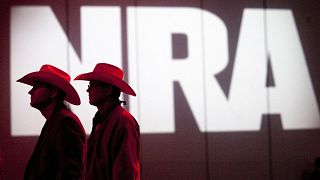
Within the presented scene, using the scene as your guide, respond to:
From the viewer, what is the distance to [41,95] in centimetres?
381

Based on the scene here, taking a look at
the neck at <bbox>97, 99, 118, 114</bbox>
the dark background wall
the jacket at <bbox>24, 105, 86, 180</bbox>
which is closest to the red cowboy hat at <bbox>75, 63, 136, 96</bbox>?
the neck at <bbox>97, 99, 118, 114</bbox>

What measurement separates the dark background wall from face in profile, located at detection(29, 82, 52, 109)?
3.25 meters

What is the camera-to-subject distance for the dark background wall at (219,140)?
6.96 metres

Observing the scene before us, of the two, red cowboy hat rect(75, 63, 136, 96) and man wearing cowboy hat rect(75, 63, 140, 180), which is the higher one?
red cowboy hat rect(75, 63, 136, 96)

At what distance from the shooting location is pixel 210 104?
7.34 metres

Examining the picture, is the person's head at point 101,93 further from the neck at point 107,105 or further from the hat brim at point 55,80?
the hat brim at point 55,80

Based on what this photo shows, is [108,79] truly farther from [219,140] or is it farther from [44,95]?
[219,140]

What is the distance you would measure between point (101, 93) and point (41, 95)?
→ 1.36ft

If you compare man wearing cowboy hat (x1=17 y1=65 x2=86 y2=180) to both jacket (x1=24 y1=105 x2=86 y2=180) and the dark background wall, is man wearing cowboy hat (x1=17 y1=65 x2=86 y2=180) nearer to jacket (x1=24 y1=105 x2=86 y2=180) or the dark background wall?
jacket (x1=24 y1=105 x2=86 y2=180)

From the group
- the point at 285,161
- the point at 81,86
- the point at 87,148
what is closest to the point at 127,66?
the point at 81,86

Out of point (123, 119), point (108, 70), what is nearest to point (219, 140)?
point (108, 70)

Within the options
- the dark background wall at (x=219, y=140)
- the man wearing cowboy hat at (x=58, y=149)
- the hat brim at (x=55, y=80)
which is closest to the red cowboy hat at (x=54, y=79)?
Result: the hat brim at (x=55, y=80)

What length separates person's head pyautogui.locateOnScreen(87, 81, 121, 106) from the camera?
147 inches

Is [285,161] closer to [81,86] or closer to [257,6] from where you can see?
[257,6]
